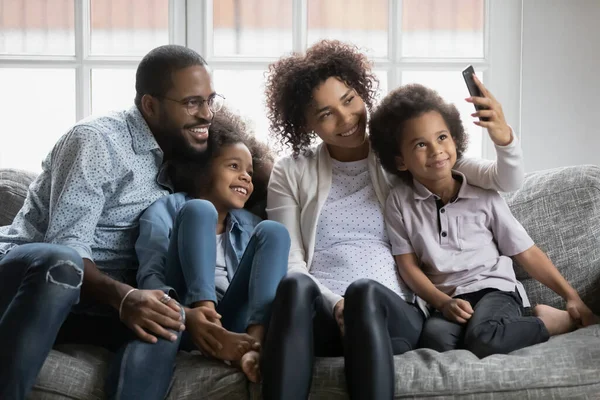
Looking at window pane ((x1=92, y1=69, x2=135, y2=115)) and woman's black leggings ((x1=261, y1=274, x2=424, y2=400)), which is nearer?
woman's black leggings ((x1=261, y1=274, x2=424, y2=400))

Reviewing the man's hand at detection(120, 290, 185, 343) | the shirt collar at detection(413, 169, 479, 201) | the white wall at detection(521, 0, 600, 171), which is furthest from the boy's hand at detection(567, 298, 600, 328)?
the white wall at detection(521, 0, 600, 171)

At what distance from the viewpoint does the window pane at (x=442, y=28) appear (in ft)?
10.4

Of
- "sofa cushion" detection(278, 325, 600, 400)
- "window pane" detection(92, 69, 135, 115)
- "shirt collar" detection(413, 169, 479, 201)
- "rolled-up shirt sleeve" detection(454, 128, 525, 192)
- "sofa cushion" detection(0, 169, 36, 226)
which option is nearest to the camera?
"sofa cushion" detection(278, 325, 600, 400)

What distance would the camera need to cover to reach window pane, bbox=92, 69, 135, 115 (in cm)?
324

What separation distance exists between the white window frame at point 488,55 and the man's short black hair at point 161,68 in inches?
37.5

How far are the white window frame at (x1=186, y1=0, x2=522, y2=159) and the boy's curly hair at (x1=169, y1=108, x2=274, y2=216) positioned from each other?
2.79ft

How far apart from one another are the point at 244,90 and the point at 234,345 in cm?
163

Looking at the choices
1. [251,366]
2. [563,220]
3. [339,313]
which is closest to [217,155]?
[339,313]

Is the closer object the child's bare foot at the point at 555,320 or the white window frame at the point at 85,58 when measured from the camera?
the child's bare foot at the point at 555,320

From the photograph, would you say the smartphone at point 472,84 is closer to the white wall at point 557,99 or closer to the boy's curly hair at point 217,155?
the boy's curly hair at point 217,155

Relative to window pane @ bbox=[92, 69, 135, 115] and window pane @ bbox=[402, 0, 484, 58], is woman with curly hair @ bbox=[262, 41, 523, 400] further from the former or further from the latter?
window pane @ bbox=[92, 69, 135, 115]

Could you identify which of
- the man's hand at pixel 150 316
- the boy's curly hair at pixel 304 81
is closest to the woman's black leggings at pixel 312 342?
the man's hand at pixel 150 316

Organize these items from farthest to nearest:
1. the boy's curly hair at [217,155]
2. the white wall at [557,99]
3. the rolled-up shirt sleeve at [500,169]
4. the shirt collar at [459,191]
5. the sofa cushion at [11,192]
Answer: the white wall at [557,99] < the sofa cushion at [11,192] < the boy's curly hair at [217,155] < the shirt collar at [459,191] < the rolled-up shirt sleeve at [500,169]

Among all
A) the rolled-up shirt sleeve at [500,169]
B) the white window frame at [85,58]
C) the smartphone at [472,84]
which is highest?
the white window frame at [85,58]
